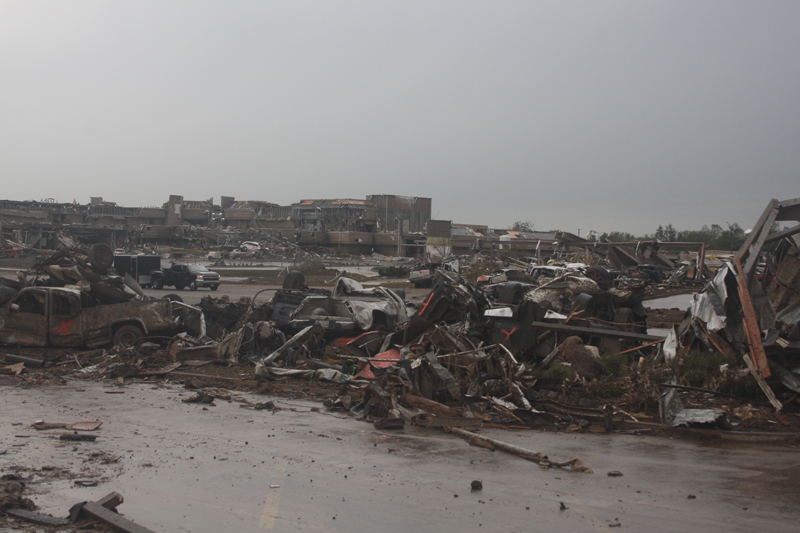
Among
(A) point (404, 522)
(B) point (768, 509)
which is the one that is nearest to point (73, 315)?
(A) point (404, 522)

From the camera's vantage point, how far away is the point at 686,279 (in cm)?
3300

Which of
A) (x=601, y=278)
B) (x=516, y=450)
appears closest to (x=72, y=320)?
(x=516, y=450)

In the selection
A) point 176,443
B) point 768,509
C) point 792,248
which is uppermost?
point 792,248

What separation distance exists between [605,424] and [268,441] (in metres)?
4.25

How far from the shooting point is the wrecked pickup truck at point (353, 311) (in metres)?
13.3

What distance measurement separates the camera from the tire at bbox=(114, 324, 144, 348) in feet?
42.8

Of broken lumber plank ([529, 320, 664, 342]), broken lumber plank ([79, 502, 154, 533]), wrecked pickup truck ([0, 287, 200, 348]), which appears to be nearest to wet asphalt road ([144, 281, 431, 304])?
Result: wrecked pickup truck ([0, 287, 200, 348])

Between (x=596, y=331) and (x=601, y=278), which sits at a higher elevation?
(x=601, y=278)

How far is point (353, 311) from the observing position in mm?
13562

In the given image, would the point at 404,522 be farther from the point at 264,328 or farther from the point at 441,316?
the point at 264,328

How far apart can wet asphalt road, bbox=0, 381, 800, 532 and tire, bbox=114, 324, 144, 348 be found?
4.93 meters

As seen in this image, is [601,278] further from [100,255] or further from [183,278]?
[183,278]

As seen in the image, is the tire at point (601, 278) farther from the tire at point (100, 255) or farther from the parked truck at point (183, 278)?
the parked truck at point (183, 278)

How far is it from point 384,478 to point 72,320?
10.3 metres
